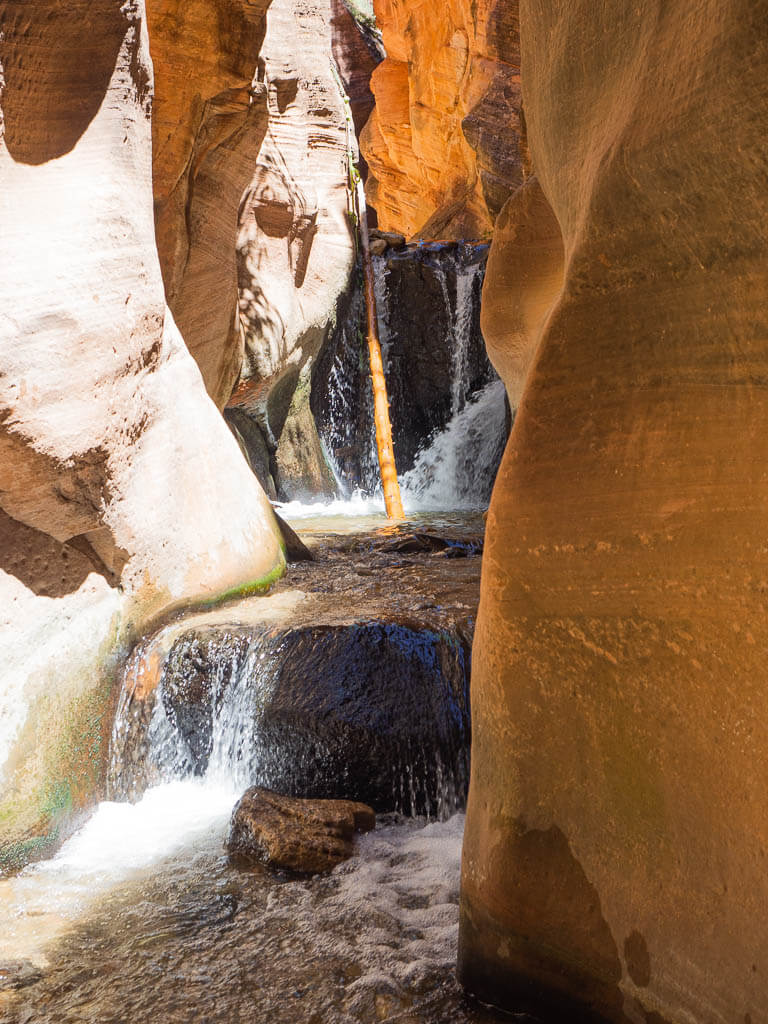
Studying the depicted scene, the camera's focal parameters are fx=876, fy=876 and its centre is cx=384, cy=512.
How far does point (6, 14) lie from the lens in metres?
3.74

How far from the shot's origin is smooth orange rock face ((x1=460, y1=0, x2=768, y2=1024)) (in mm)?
1786

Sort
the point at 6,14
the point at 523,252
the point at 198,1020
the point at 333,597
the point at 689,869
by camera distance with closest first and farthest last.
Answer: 1. the point at 689,869
2. the point at 198,1020
3. the point at 6,14
4. the point at 523,252
5. the point at 333,597

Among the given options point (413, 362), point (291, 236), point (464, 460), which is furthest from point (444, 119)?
point (291, 236)

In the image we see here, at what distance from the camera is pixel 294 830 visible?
3.44m

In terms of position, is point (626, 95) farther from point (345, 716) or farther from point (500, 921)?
point (345, 716)

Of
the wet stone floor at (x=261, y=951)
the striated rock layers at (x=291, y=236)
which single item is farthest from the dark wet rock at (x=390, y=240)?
the wet stone floor at (x=261, y=951)

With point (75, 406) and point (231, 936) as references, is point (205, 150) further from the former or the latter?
point (231, 936)

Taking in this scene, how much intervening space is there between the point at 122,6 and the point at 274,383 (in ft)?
18.3

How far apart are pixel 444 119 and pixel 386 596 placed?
1571 centimetres

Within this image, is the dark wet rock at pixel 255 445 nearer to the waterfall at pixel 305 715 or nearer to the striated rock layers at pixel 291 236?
the striated rock layers at pixel 291 236

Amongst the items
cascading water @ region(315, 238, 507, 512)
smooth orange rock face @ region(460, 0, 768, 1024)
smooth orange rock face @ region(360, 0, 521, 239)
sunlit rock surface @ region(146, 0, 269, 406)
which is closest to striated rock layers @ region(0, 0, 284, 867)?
sunlit rock surface @ region(146, 0, 269, 406)

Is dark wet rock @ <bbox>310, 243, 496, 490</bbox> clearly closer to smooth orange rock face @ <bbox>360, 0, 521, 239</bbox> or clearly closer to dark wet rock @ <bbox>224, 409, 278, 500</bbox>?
dark wet rock @ <bbox>224, 409, 278, 500</bbox>

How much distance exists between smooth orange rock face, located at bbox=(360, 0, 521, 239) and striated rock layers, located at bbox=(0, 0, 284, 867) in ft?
37.3

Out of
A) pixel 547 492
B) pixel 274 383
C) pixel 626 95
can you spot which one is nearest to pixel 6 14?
pixel 626 95
